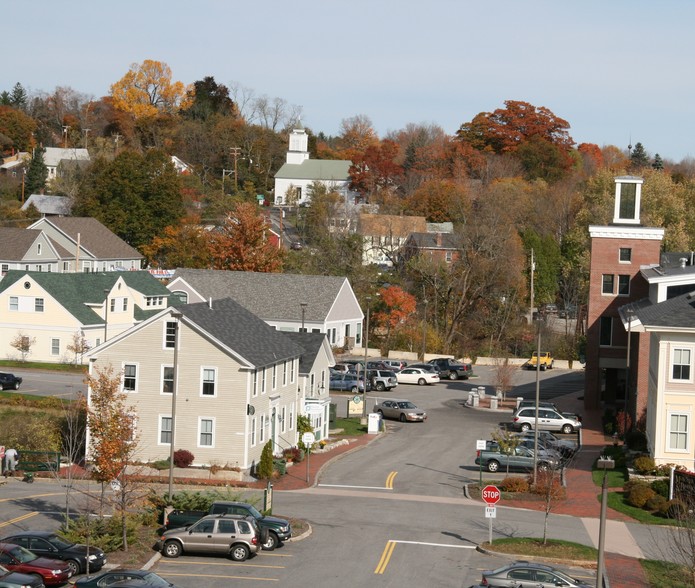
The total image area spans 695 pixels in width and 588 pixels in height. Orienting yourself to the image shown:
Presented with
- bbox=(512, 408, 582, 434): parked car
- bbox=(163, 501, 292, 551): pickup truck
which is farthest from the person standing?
bbox=(512, 408, 582, 434): parked car

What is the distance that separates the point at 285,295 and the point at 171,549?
5399 cm

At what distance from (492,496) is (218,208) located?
93.7 m

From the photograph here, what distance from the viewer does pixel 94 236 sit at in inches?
4382

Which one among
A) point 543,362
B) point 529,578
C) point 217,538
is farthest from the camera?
point 543,362

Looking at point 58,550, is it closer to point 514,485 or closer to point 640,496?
point 514,485

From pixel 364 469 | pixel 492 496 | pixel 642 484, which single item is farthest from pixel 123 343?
pixel 642 484

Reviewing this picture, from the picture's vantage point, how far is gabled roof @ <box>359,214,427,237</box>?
407 ft

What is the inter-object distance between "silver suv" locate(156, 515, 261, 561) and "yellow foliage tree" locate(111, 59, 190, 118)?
142615 mm

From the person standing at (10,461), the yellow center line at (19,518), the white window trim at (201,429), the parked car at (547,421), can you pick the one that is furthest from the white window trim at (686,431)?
the person standing at (10,461)

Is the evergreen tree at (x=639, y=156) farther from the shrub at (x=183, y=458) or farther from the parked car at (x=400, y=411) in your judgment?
the shrub at (x=183, y=458)

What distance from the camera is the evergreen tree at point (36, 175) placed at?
476 feet

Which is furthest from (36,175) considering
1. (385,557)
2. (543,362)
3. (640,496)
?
(385,557)

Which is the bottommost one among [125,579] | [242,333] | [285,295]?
[125,579]

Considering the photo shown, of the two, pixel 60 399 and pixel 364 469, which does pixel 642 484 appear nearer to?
pixel 364 469
